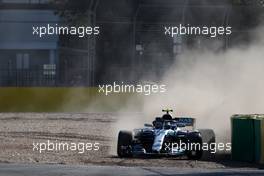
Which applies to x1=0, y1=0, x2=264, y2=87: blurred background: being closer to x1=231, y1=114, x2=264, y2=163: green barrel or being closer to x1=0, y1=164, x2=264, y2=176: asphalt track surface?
x1=231, y1=114, x2=264, y2=163: green barrel

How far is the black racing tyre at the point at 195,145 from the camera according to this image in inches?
765

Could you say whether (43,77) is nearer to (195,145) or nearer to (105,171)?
(195,145)

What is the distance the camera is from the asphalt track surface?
15.5m

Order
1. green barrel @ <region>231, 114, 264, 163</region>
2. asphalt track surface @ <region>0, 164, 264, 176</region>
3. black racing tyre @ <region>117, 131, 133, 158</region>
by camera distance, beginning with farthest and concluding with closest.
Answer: black racing tyre @ <region>117, 131, 133, 158</region>
green barrel @ <region>231, 114, 264, 163</region>
asphalt track surface @ <region>0, 164, 264, 176</region>

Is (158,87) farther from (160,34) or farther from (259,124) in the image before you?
(259,124)

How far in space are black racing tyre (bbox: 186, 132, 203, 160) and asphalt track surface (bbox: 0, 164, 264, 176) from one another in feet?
7.68

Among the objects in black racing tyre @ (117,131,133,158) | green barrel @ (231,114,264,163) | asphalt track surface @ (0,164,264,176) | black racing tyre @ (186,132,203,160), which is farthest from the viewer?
black racing tyre @ (117,131,133,158)

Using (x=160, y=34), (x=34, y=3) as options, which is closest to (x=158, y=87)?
(x=160, y=34)

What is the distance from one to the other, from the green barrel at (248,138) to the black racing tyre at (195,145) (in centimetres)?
76

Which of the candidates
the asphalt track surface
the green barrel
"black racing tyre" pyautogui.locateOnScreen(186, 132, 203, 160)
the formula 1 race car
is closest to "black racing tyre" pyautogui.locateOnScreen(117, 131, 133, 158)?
the formula 1 race car

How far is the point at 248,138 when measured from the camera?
18.8 metres

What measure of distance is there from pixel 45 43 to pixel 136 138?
2171 centimetres

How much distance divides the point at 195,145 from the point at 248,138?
1305mm

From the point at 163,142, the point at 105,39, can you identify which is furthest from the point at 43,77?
the point at 163,142
